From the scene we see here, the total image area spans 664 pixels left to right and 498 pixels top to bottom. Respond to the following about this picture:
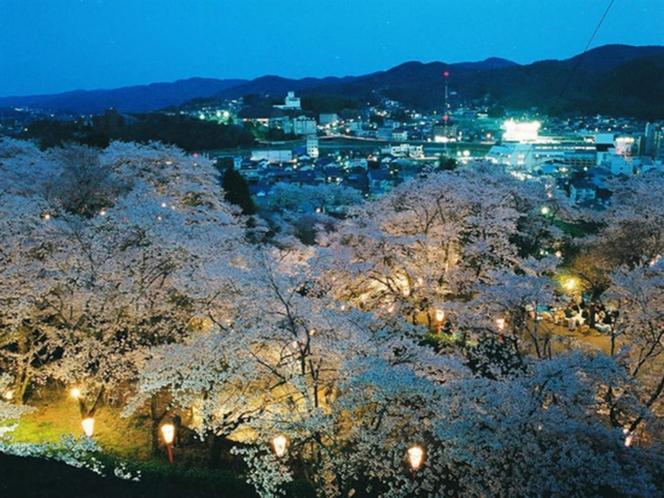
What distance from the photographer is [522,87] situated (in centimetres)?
13212

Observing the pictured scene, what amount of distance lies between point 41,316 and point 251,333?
4.46m

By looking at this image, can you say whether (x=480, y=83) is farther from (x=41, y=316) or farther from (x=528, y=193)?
(x=41, y=316)

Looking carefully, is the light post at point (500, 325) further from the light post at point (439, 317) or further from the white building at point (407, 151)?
the white building at point (407, 151)

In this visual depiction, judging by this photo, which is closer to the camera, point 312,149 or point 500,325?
point 500,325

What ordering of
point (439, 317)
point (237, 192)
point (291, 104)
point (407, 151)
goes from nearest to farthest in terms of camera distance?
point (439, 317), point (237, 192), point (407, 151), point (291, 104)

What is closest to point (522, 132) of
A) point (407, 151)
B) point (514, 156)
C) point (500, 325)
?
point (407, 151)

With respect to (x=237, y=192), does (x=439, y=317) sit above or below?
below

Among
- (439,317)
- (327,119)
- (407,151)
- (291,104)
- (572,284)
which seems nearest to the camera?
(439,317)

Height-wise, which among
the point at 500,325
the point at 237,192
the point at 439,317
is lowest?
the point at 439,317

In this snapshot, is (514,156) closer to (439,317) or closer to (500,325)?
(439,317)

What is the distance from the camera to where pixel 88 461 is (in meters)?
7.68

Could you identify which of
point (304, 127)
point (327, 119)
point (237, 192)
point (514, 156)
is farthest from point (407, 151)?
point (237, 192)

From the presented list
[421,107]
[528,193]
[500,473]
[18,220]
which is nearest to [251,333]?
[500,473]

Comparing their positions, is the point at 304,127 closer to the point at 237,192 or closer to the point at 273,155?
the point at 273,155
